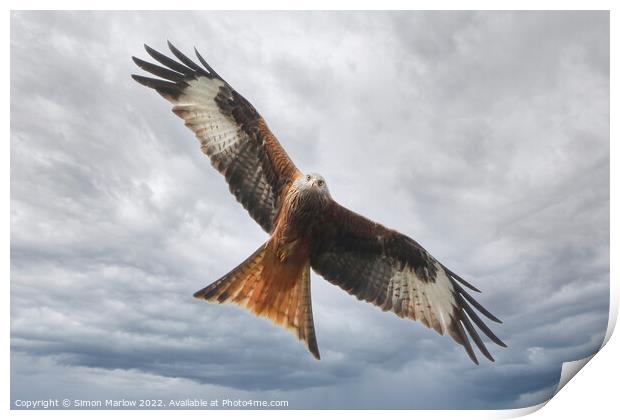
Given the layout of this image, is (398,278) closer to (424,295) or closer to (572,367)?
(424,295)

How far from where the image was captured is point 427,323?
10.3 ft

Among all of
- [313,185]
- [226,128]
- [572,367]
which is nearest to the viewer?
[313,185]

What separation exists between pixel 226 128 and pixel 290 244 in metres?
0.89

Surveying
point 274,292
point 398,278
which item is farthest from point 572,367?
point 274,292

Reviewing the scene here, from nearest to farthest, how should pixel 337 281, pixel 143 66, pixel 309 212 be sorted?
pixel 309 212 → pixel 143 66 → pixel 337 281

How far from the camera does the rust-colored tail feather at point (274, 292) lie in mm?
2830

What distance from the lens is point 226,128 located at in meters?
3.14

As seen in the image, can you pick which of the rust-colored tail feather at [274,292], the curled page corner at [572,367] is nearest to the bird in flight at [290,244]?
the rust-colored tail feather at [274,292]

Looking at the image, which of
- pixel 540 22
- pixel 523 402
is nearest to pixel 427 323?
pixel 523 402

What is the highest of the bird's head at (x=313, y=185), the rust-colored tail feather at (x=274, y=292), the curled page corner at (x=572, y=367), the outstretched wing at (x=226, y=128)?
the outstretched wing at (x=226, y=128)

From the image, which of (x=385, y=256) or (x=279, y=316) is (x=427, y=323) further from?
(x=279, y=316)

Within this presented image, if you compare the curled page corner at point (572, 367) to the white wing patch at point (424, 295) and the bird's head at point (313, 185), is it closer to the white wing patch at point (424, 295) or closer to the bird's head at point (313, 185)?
the white wing patch at point (424, 295)

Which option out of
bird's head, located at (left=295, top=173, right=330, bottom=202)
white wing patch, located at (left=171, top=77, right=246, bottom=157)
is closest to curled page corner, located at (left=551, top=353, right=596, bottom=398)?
bird's head, located at (left=295, top=173, right=330, bottom=202)
